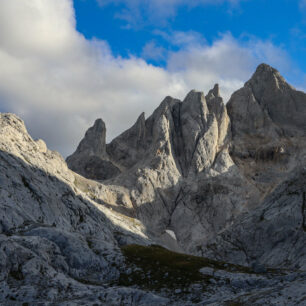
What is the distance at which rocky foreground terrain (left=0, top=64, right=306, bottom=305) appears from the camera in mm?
52500

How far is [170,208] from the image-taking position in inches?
5827

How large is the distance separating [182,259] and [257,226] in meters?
43.4

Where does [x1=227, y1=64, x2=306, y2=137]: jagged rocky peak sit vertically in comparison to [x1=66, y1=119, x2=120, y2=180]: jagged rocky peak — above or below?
above

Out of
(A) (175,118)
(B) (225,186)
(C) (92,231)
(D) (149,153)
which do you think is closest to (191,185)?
(B) (225,186)

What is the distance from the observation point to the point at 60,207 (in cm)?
8769

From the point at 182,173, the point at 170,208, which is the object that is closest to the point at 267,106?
the point at 182,173

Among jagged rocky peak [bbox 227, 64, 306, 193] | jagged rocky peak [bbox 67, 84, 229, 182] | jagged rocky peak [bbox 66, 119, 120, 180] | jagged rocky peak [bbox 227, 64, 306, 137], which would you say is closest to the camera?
jagged rocky peak [bbox 227, 64, 306, 193]

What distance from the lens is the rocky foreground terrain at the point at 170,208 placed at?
172ft

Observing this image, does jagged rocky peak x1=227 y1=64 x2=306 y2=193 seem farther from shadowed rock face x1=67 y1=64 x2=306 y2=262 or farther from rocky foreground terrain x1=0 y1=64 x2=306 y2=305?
rocky foreground terrain x1=0 y1=64 x2=306 y2=305

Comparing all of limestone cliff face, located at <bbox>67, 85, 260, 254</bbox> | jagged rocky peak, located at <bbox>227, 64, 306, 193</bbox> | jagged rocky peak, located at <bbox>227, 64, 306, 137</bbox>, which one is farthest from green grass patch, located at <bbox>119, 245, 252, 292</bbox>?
jagged rocky peak, located at <bbox>227, 64, 306, 137</bbox>

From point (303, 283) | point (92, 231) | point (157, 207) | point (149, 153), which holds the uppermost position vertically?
point (149, 153)

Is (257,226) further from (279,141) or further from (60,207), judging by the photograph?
(279,141)

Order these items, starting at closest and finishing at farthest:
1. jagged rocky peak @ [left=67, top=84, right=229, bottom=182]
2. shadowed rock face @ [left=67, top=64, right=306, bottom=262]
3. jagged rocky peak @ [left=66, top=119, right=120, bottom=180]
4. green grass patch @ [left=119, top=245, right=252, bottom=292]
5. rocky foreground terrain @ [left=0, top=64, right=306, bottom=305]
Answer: rocky foreground terrain @ [left=0, top=64, right=306, bottom=305] < green grass patch @ [left=119, top=245, right=252, bottom=292] < shadowed rock face @ [left=67, top=64, right=306, bottom=262] < jagged rocky peak @ [left=67, top=84, right=229, bottom=182] < jagged rocky peak @ [left=66, top=119, right=120, bottom=180]

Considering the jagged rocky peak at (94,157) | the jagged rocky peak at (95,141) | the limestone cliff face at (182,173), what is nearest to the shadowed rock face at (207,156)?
the limestone cliff face at (182,173)
